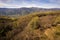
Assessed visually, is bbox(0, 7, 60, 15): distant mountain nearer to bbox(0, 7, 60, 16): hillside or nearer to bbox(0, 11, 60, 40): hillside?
bbox(0, 7, 60, 16): hillside

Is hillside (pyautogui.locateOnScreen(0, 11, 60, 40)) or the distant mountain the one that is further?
the distant mountain

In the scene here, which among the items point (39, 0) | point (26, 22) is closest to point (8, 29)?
point (26, 22)

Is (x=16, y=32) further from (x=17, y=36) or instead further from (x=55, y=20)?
(x=55, y=20)

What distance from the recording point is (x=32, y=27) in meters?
4.80

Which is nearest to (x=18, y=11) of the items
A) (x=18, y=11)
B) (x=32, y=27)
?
(x=18, y=11)

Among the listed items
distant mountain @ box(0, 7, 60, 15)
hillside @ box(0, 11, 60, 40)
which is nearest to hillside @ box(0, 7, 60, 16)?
distant mountain @ box(0, 7, 60, 15)

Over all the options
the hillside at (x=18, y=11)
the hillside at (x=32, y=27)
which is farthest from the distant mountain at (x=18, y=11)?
the hillside at (x=32, y=27)

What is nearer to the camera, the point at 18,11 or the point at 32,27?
the point at 32,27

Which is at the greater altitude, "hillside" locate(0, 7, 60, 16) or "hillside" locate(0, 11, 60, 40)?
"hillside" locate(0, 7, 60, 16)

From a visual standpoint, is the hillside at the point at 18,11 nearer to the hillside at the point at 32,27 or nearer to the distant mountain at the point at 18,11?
the distant mountain at the point at 18,11

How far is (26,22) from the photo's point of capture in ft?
16.1

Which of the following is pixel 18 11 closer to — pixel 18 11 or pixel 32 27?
pixel 18 11

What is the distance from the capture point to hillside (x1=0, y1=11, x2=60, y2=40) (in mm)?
4602

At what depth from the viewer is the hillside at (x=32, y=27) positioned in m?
4.60
